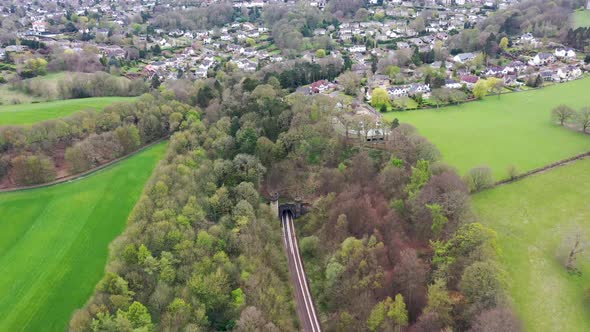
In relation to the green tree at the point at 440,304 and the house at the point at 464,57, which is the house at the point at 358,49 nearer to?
the house at the point at 464,57

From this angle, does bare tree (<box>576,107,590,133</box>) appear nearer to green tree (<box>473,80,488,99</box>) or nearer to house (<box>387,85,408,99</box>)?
green tree (<box>473,80,488,99</box>)

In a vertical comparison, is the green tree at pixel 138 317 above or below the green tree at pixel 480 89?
below

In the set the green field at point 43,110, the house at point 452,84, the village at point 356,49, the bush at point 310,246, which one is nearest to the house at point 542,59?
the village at point 356,49

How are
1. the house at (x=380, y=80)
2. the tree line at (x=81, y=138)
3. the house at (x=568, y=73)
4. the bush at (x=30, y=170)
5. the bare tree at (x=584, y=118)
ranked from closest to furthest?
1. the bush at (x=30, y=170)
2. the tree line at (x=81, y=138)
3. the bare tree at (x=584, y=118)
4. the house at (x=568, y=73)
5. the house at (x=380, y=80)

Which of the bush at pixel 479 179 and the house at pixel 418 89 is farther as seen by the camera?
the house at pixel 418 89

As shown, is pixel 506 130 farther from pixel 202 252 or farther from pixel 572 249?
pixel 202 252

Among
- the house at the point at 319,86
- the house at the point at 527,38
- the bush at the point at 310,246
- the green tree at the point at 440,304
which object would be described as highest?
the house at the point at 527,38

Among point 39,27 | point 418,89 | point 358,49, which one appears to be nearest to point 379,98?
point 418,89
